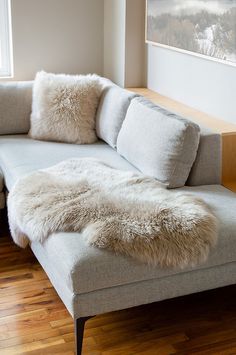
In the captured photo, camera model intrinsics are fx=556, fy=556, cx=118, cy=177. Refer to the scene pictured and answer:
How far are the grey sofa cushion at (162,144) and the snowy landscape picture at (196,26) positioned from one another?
0.47 metres

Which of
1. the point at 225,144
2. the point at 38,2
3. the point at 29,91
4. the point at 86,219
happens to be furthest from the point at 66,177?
the point at 38,2

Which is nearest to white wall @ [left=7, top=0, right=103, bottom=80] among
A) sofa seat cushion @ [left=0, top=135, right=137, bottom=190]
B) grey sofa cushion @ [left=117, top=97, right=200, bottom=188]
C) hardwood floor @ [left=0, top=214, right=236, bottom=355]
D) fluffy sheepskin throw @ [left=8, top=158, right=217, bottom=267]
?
sofa seat cushion @ [left=0, top=135, right=137, bottom=190]

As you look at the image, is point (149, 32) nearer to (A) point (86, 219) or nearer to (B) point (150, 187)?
(B) point (150, 187)

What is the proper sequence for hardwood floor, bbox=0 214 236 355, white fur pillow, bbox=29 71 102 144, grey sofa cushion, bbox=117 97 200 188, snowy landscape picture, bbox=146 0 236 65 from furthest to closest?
white fur pillow, bbox=29 71 102 144 → snowy landscape picture, bbox=146 0 236 65 → grey sofa cushion, bbox=117 97 200 188 → hardwood floor, bbox=0 214 236 355

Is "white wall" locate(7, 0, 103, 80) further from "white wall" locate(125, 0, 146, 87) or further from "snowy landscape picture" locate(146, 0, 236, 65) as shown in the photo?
"snowy landscape picture" locate(146, 0, 236, 65)

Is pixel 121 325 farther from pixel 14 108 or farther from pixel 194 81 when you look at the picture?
pixel 14 108

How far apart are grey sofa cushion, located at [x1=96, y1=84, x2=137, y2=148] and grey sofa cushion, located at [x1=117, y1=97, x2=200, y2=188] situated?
24cm

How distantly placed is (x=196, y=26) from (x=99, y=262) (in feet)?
5.54

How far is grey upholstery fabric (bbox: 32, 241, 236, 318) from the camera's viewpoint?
213cm

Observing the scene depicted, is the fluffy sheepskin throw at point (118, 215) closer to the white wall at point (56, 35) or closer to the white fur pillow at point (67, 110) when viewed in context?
the white fur pillow at point (67, 110)

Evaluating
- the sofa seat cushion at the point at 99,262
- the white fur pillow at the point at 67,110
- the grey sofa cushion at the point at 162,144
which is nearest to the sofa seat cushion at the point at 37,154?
the white fur pillow at the point at 67,110

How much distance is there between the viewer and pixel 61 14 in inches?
162

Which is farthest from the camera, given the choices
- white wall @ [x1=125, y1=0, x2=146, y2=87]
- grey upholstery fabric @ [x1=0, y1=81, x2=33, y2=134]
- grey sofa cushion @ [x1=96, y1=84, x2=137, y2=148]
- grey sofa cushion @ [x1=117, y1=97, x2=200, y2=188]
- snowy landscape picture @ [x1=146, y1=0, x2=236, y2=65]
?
white wall @ [x1=125, y1=0, x2=146, y2=87]

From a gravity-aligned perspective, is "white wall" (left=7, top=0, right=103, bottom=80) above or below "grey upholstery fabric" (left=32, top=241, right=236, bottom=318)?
above
